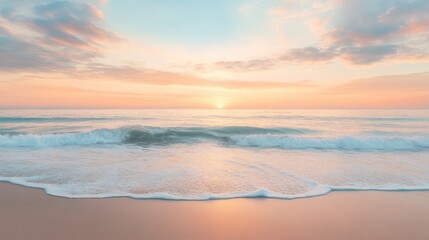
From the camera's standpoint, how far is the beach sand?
11.7ft

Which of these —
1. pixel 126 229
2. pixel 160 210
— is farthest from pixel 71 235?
pixel 160 210

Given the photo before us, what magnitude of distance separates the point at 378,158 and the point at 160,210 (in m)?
9.12

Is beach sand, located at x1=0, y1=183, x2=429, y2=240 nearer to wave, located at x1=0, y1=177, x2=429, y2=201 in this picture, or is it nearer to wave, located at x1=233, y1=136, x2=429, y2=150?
wave, located at x1=0, y1=177, x2=429, y2=201

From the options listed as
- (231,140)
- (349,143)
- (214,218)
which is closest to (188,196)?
(214,218)

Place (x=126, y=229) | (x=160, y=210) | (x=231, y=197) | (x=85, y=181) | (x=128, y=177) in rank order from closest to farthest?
1. (x=126, y=229)
2. (x=160, y=210)
3. (x=231, y=197)
4. (x=85, y=181)
5. (x=128, y=177)

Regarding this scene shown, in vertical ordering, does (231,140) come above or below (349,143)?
below

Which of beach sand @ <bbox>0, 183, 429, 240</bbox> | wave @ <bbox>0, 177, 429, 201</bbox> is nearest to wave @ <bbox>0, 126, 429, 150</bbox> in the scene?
wave @ <bbox>0, 177, 429, 201</bbox>

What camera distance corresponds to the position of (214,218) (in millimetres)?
4121

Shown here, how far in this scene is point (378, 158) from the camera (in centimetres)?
976

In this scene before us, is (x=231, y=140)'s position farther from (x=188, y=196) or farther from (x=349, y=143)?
(x=188, y=196)

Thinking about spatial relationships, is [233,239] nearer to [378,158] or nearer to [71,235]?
[71,235]

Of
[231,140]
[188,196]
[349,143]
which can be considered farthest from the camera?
[231,140]

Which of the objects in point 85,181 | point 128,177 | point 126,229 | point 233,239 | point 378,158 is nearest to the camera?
point 233,239

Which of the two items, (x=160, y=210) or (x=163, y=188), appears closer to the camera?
(x=160, y=210)
